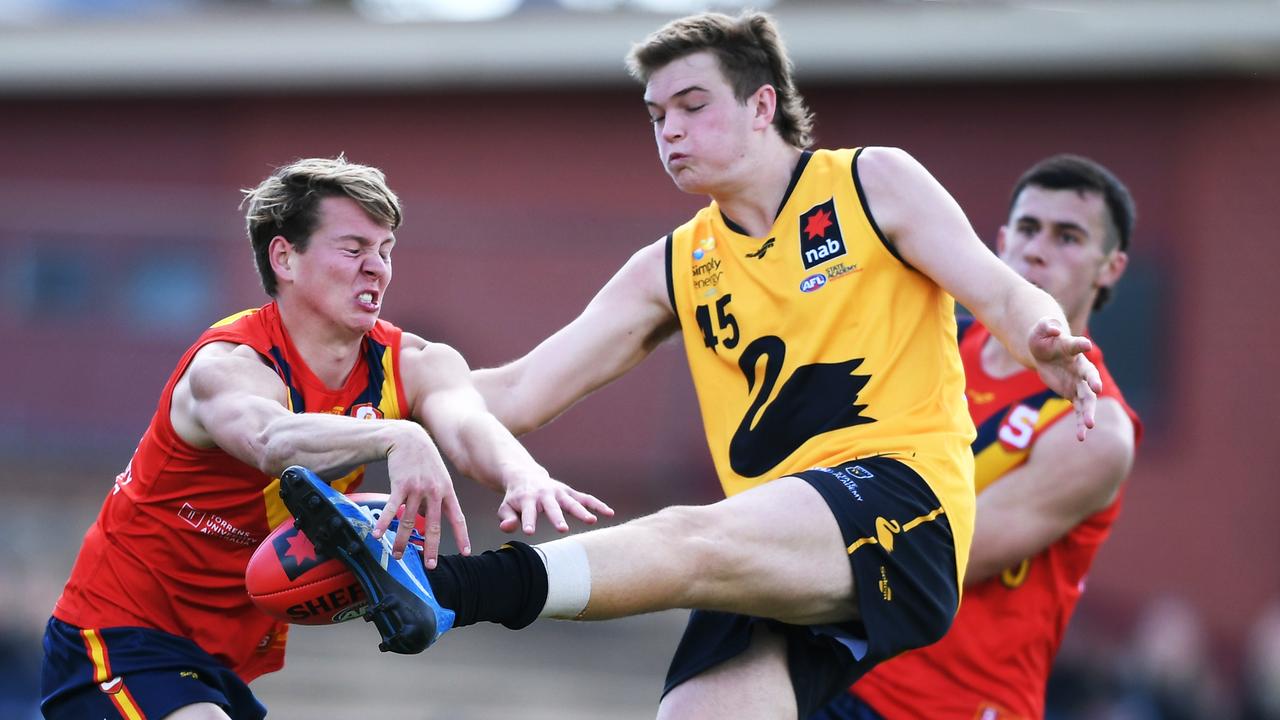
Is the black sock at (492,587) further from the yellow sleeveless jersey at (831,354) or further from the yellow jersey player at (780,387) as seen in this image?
the yellow sleeveless jersey at (831,354)

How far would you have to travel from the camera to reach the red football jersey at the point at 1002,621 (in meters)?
5.12

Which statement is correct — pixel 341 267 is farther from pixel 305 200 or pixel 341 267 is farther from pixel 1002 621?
pixel 1002 621

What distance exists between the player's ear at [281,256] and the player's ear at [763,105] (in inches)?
57.9

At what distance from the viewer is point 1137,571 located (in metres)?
13.8

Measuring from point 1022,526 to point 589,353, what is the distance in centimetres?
157

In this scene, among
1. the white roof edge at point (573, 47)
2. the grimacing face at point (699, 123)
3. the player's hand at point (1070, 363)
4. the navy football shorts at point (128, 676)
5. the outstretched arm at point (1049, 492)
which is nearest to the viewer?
the player's hand at point (1070, 363)

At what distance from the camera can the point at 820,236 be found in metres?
4.52

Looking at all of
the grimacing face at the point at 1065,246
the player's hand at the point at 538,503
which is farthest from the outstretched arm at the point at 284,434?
the grimacing face at the point at 1065,246

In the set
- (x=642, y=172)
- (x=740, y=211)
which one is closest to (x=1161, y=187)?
(x=642, y=172)

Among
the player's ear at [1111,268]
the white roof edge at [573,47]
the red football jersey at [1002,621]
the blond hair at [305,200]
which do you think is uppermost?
the white roof edge at [573,47]

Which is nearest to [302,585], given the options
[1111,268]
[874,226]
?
[874,226]

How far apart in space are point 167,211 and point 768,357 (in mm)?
9529

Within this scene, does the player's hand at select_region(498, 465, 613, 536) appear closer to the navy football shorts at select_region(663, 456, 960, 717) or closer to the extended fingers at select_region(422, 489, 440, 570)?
the extended fingers at select_region(422, 489, 440, 570)

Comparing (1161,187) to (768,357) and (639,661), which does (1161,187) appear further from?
(768,357)
